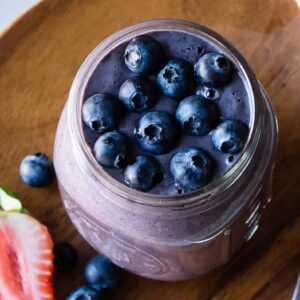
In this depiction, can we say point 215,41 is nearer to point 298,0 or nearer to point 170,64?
point 170,64

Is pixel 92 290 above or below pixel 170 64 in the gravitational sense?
below

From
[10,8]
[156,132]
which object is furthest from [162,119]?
[10,8]

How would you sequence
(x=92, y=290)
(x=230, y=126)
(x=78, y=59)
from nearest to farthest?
(x=230, y=126) < (x=92, y=290) < (x=78, y=59)

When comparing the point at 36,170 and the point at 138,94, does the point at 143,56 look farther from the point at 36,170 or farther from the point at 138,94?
the point at 36,170

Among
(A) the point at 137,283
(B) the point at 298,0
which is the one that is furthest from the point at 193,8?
(A) the point at 137,283

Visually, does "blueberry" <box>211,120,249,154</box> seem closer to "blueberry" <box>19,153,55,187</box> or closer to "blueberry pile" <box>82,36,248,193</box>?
"blueberry pile" <box>82,36,248,193</box>

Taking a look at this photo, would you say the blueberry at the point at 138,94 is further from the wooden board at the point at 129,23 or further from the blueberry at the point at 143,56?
the wooden board at the point at 129,23
